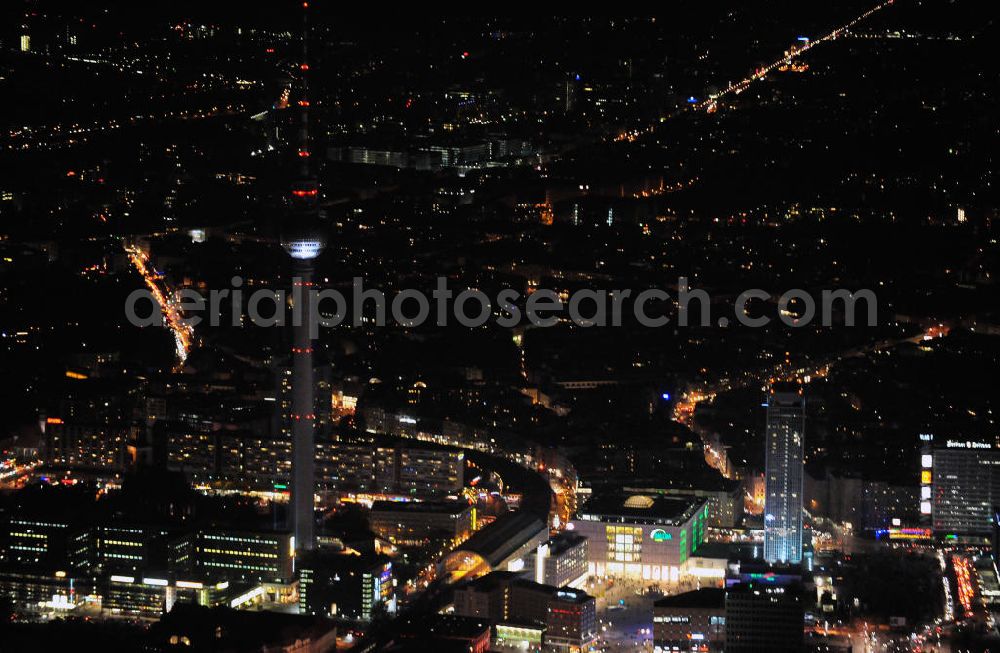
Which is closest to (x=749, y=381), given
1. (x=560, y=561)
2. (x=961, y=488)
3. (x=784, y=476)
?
(x=961, y=488)

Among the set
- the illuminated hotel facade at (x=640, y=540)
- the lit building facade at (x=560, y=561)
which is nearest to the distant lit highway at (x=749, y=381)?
the illuminated hotel facade at (x=640, y=540)

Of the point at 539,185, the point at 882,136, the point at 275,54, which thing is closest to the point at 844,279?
the point at 882,136

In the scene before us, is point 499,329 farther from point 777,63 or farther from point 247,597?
point 247,597

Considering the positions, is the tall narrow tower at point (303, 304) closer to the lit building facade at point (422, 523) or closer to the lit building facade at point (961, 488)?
the lit building facade at point (422, 523)

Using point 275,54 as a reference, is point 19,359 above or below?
below

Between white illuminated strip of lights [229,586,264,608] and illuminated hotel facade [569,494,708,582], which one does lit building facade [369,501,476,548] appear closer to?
illuminated hotel facade [569,494,708,582]

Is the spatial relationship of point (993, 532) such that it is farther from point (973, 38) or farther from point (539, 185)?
point (539, 185)
